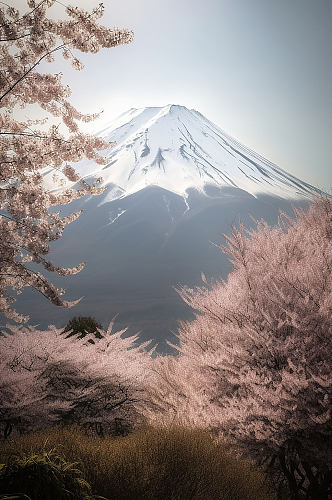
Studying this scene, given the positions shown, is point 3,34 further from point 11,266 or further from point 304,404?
point 304,404

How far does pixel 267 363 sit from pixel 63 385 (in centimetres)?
498

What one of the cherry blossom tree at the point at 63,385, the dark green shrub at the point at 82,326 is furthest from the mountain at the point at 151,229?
the cherry blossom tree at the point at 63,385

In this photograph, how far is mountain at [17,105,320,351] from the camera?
168 m

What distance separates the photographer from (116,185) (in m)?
192

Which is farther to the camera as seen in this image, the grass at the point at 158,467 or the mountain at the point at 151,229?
the mountain at the point at 151,229

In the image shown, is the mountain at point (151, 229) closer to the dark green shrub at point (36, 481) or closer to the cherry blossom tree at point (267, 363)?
the cherry blossom tree at point (267, 363)

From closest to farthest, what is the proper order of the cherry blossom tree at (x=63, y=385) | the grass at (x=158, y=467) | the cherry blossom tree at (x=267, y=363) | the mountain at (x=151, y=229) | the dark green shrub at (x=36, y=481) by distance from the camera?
the dark green shrub at (x=36, y=481)
the grass at (x=158, y=467)
the cherry blossom tree at (x=267, y=363)
the cherry blossom tree at (x=63, y=385)
the mountain at (x=151, y=229)

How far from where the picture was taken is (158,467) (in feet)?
15.3

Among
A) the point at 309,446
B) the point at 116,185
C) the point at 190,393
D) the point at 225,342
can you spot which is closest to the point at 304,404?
the point at 309,446

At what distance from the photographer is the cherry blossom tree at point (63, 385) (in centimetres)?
752

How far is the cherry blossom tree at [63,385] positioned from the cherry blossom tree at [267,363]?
1.67 metres

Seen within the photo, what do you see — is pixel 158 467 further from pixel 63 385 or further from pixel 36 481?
pixel 63 385

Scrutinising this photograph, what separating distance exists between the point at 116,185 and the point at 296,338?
190 metres

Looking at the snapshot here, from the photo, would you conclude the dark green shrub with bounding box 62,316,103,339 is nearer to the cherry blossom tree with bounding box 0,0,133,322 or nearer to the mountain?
the cherry blossom tree with bounding box 0,0,133,322
